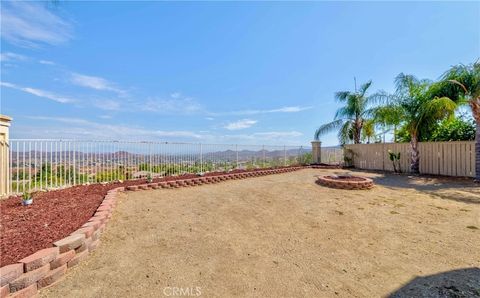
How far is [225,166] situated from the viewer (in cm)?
1078

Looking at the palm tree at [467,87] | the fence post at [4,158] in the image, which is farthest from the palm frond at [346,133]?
the fence post at [4,158]

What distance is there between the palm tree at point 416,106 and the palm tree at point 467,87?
47 centimetres

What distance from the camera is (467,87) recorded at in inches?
363

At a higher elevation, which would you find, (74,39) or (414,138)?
(74,39)

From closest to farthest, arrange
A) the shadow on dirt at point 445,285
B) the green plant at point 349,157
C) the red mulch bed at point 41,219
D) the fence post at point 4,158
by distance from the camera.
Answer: the shadow on dirt at point 445,285, the red mulch bed at point 41,219, the fence post at point 4,158, the green plant at point 349,157

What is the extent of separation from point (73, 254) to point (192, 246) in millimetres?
1276

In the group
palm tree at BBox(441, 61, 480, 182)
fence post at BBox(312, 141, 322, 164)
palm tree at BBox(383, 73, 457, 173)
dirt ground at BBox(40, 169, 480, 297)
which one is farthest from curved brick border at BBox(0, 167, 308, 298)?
fence post at BBox(312, 141, 322, 164)

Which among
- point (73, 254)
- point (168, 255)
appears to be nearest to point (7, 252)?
point (73, 254)

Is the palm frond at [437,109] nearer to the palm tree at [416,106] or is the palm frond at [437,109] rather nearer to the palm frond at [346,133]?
the palm tree at [416,106]

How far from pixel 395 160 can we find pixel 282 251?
1213 centimetres

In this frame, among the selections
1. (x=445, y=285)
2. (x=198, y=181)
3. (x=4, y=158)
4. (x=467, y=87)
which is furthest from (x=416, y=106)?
(x=4, y=158)

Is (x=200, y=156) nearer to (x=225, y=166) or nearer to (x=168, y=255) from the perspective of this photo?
(x=225, y=166)

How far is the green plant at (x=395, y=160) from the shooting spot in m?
12.0

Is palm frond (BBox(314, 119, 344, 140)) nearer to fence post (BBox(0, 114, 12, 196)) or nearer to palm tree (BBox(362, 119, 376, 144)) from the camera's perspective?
palm tree (BBox(362, 119, 376, 144))
